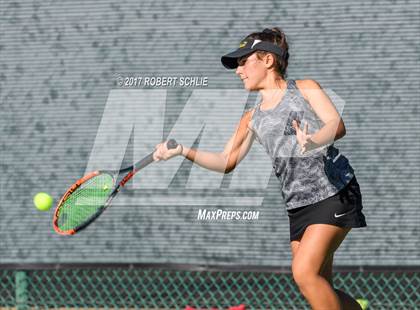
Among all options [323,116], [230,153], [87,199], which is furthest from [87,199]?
[323,116]

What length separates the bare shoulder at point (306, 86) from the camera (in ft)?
17.1

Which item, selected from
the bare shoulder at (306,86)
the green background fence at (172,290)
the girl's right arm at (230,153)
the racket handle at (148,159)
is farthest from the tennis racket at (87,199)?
the bare shoulder at (306,86)

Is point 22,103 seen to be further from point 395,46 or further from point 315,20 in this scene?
point 395,46

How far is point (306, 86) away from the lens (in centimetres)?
524

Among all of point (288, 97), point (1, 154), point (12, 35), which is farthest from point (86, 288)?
point (288, 97)

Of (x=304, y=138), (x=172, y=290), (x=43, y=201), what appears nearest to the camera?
(x=304, y=138)

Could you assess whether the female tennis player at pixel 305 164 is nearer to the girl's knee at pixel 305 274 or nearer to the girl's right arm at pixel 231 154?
the girl's knee at pixel 305 274

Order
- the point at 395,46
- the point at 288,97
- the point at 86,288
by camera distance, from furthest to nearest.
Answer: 1. the point at 86,288
2. the point at 395,46
3. the point at 288,97

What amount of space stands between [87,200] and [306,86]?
68.5 inches

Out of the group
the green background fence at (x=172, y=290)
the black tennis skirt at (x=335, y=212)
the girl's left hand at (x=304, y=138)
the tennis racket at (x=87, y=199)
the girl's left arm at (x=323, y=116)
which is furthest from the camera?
the green background fence at (x=172, y=290)

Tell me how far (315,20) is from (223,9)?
640 millimetres

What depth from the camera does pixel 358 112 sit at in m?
7.10

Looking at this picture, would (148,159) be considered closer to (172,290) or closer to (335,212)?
(335,212)

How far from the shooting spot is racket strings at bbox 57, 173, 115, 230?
6293 millimetres
